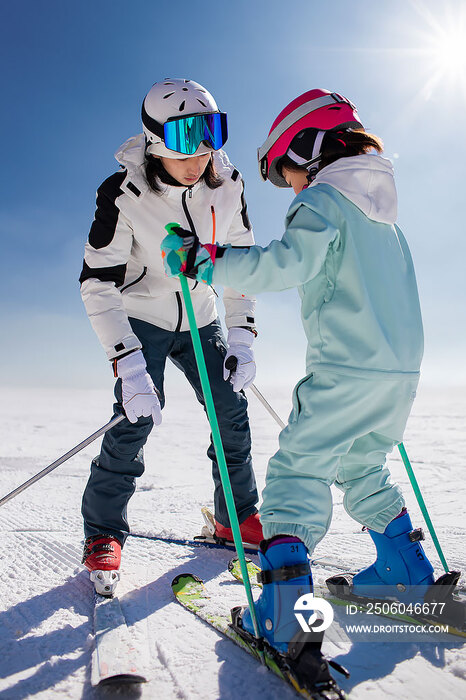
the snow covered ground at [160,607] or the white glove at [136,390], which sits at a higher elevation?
the white glove at [136,390]

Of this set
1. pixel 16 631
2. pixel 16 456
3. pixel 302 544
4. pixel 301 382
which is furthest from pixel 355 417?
pixel 16 456

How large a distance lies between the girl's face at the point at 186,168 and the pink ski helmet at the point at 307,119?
504 mm

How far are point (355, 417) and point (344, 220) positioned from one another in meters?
0.72

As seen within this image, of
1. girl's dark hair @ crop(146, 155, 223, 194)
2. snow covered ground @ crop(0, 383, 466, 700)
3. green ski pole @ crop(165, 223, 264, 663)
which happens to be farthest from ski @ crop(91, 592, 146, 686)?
girl's dark hair @ crop(146, 155, 223, 194)

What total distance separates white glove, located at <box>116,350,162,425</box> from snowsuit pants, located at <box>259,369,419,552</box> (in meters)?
0.86

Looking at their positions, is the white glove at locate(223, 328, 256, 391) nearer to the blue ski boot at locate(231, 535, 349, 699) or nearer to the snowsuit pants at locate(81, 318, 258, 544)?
the snowsuit pants at locate(81, 318, 258, 544)

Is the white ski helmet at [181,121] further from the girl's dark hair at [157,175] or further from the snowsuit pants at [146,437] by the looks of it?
the snowsuit pants at [146,437]

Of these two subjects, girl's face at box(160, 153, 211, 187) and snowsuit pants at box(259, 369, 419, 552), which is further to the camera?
girl's face at box(160, 153, 211, 187)

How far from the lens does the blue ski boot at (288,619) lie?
133cm

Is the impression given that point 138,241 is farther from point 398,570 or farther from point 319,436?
point 398,570

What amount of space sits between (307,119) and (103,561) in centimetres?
221

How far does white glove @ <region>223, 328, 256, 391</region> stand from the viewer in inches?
107

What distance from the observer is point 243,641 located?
163 cm

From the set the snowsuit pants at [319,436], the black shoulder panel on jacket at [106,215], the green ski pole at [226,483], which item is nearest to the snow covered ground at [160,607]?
the green ski pole at [226,483]
